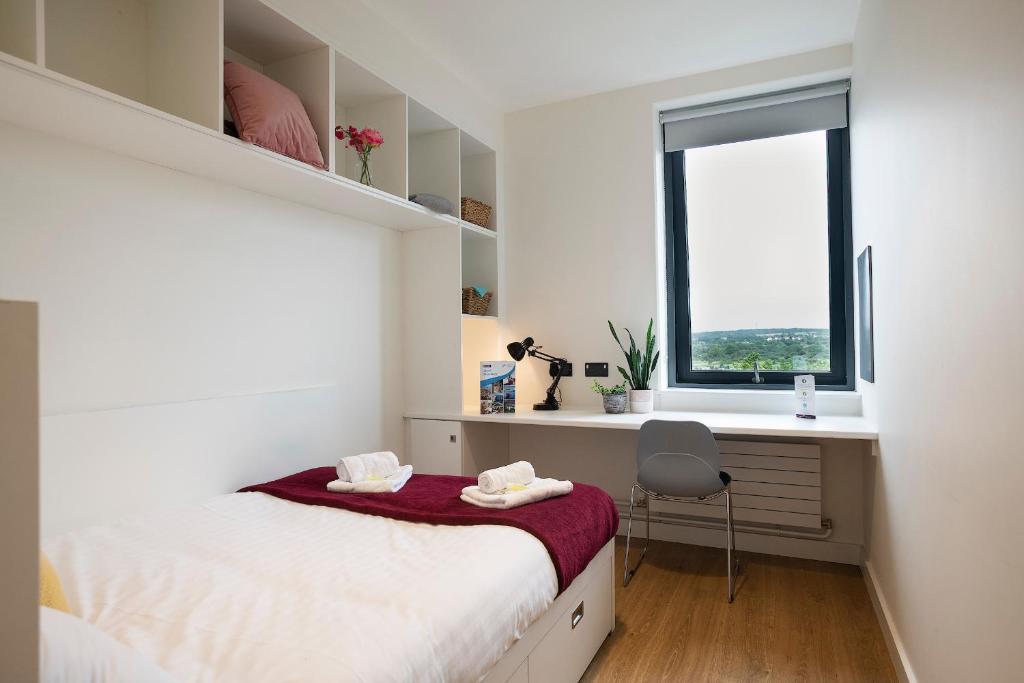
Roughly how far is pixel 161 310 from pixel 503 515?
4.65ft

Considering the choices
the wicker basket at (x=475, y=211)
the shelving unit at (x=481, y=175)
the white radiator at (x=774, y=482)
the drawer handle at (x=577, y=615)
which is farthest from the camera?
the shelving unit at (x=481, y=175)

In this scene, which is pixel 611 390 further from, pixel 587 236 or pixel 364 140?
pixel 364 140

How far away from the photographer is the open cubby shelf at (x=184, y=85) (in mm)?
1582

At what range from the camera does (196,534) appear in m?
1.79

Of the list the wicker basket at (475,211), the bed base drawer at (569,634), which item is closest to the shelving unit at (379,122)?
the wicker basket at (475,211)

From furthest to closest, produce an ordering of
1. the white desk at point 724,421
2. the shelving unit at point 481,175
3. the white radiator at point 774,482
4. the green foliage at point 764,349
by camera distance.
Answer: the shelving unit at point 481,175
the green foliage at point 764,349
the white radiator at point 774,482
the white desk at point 724,421

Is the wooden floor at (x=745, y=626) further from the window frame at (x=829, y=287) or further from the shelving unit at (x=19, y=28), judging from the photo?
the shelving unit at (x=19, y=28)

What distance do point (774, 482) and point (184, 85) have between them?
320 centimetres

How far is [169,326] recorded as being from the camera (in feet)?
7.04

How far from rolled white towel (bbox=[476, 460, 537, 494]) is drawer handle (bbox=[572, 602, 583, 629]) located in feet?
1.50

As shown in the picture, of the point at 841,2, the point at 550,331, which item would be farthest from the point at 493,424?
the point at 841,2

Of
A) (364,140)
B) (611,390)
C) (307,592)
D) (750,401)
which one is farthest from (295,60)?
(750,401)

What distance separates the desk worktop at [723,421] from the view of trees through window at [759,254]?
1.54 ft

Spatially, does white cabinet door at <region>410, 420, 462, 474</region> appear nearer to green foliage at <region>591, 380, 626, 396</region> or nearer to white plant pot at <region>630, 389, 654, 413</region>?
green foliage at <region>591, 380, 626, 396</region>
